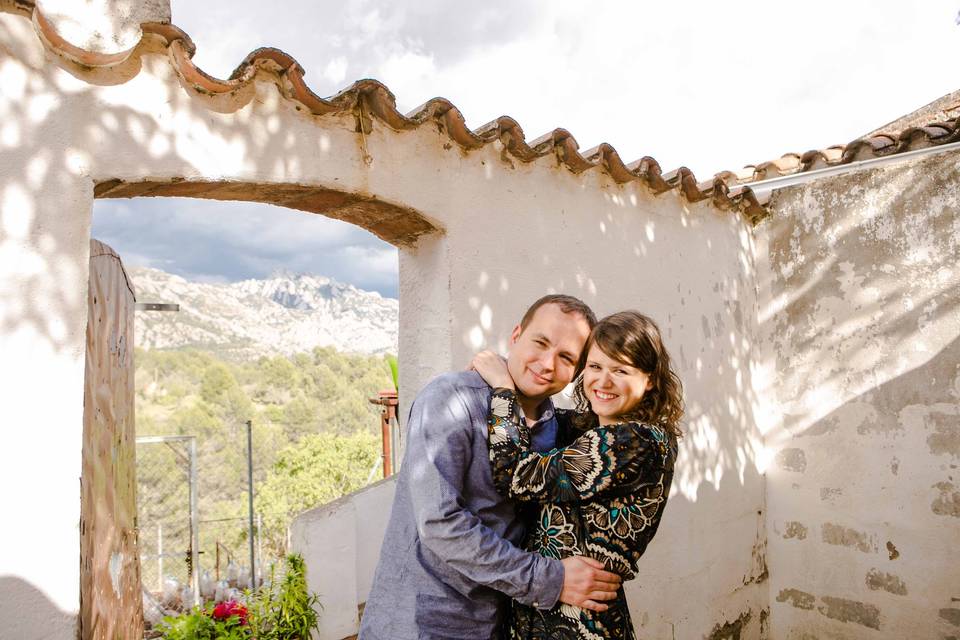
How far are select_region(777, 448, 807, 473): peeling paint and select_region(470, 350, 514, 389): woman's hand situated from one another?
12.4 feet

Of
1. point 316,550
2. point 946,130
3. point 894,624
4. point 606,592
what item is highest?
point 946,130

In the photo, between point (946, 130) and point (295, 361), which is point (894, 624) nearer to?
point (946, 130)

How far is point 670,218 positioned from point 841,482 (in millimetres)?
2238

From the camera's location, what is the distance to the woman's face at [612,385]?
5.83 ft

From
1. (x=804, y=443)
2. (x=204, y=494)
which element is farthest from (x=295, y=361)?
(x=804, y=443)

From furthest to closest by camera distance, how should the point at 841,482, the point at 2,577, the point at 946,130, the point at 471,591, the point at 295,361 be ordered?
the point at 295,361 → the point at 841,482 → the point at 946,130 → the point at 2,577 → the point at 471,591

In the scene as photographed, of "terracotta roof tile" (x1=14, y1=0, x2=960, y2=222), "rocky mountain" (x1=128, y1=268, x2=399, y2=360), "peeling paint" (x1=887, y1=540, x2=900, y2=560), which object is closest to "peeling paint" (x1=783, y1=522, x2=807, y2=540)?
"peeling paint" (x1=887, y1=540, x2=900, y2=560)

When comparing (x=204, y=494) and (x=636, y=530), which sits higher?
(x=636, y=530)

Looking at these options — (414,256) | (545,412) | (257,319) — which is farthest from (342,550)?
(257,319)

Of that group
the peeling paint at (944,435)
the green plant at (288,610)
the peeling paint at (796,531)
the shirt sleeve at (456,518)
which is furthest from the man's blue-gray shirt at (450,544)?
the peeling paint at (796,531)

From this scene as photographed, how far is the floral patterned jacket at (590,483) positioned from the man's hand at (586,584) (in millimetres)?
27

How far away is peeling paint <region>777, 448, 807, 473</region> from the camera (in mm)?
4762

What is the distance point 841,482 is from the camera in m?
4.54

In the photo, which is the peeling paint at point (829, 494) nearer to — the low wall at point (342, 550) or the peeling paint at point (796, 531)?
the peeling paint at point (796, 531)
